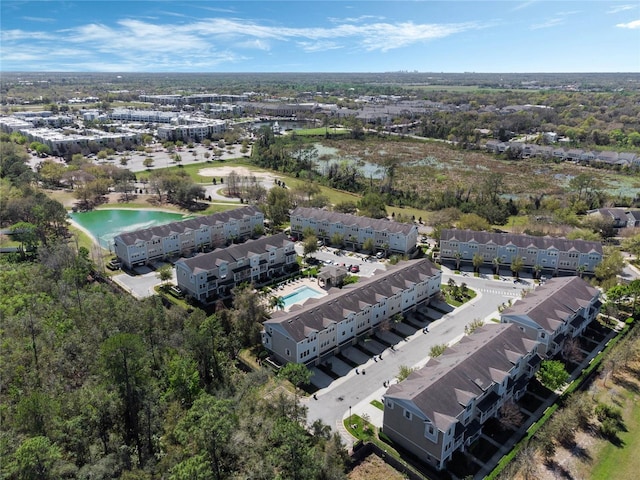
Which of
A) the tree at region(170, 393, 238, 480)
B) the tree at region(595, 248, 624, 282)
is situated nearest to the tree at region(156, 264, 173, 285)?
the tree at region(170, 393, 238, 480)

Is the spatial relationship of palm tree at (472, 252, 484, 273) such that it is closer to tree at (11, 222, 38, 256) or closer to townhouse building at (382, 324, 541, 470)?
townhouse building at (382, 324, 541, 470)

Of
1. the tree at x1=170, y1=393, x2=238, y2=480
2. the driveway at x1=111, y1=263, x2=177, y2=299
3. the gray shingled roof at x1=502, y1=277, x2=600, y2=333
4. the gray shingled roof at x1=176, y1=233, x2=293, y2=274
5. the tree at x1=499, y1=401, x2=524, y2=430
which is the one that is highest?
the tree at x1=170, y1=393, x2=238, y2=480

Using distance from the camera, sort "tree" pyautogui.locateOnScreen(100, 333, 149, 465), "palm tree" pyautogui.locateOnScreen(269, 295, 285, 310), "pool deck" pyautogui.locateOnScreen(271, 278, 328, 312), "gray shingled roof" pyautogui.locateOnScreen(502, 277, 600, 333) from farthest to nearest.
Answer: "pool deck" pyautogui.locateOnScreen(271, 278, 328, 312), "palm tree" pyautogui.locateOnScreen(269, 295, 285, 310), "gray shingled roof" pyautogui.locateOnScreen(502, 277, 600, 333), "tree" pyautogui.locateOnScreen(100, 333, 149, 465)

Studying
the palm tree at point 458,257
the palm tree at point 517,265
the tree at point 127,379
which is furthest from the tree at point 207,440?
the palm tree at point 517,265

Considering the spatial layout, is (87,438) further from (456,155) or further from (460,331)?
(456,155)

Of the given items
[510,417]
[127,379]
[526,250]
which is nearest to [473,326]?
[510,417]

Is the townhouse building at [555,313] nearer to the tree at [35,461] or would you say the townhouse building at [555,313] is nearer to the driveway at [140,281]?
the tree at [35,461]

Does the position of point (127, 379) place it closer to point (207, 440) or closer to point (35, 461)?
point (35, 461)
